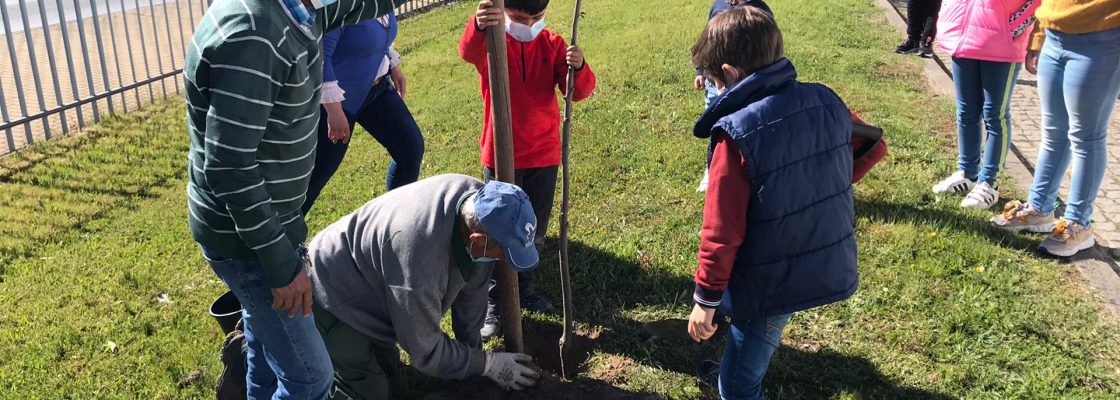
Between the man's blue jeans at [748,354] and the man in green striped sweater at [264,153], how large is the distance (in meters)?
1.37

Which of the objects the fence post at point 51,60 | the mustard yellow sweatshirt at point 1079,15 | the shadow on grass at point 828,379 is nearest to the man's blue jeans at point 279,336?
the shadow on grass at point 828,379

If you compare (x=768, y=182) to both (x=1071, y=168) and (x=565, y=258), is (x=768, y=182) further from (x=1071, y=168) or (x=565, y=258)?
(x=1071, y=168)

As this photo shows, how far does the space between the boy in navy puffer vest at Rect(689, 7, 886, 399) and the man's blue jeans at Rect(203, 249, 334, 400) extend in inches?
47.3

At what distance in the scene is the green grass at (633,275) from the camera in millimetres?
3361

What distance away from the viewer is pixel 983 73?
4660 mm

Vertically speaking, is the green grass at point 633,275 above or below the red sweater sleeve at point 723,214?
below

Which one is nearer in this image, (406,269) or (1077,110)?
(406,269)

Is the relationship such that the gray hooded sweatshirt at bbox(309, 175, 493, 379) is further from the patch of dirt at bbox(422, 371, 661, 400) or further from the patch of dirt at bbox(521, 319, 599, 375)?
the patch of dirt at bbox(521, 319, 599, 375)

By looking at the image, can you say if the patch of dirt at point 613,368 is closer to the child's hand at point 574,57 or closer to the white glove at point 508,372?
the white glove at point 508,372

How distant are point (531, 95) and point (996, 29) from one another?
8.68ft

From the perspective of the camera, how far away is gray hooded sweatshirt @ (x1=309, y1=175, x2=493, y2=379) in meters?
2.69

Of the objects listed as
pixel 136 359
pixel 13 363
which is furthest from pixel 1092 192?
pixel 13 363

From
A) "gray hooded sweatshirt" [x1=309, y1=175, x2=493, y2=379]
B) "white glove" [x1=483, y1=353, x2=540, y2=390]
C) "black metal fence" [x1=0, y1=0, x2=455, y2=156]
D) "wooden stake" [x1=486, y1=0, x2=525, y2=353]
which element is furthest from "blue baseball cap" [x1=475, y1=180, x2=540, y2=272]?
"black metal fence" [x1=0, y1=0, x2=455, y2=156]

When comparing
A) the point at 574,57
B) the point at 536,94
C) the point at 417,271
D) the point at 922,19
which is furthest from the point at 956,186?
the point at 922,19
